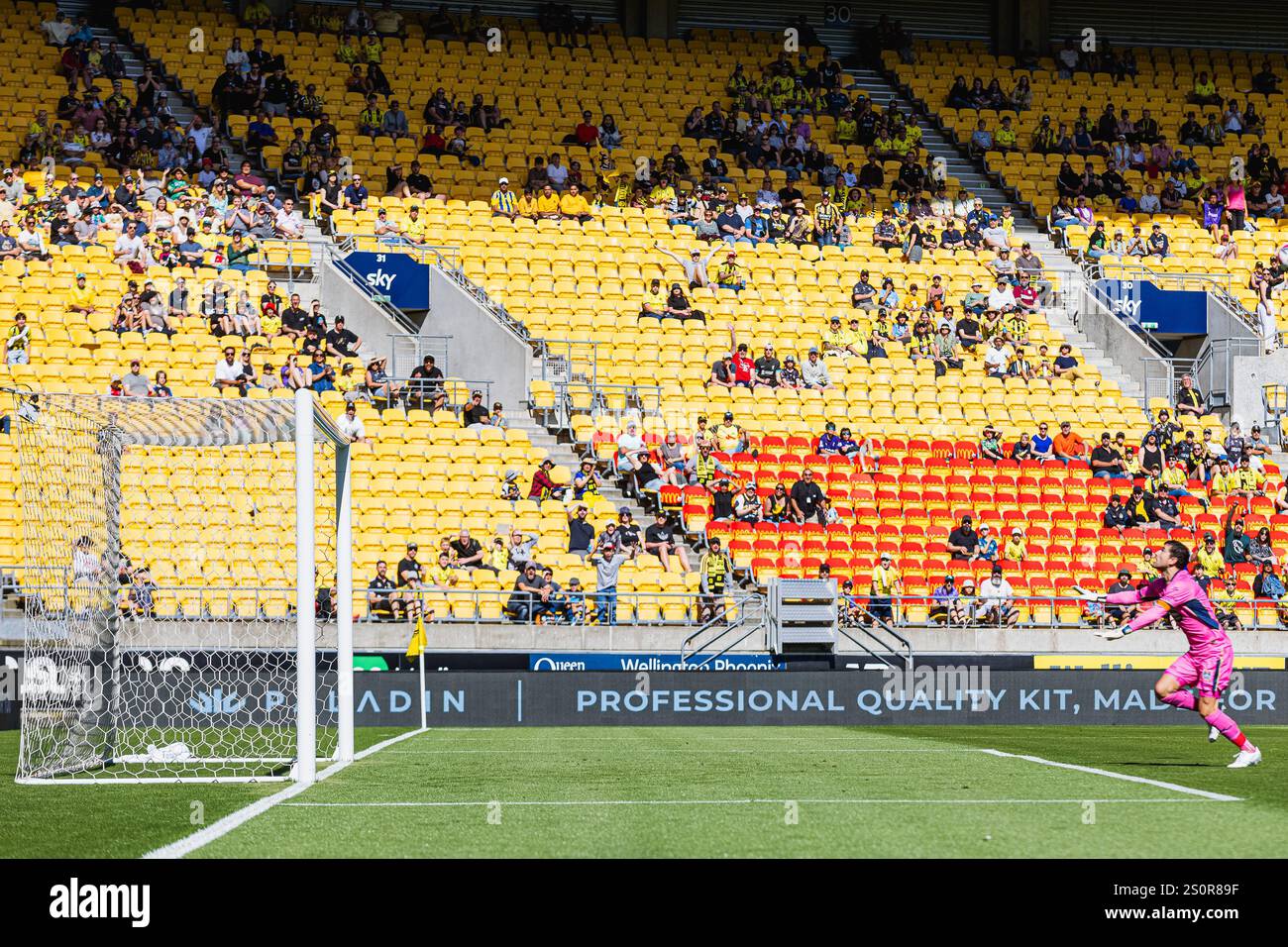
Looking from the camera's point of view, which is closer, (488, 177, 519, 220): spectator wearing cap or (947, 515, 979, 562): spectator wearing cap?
(947, 515, 979, 562): spectator wearing cap

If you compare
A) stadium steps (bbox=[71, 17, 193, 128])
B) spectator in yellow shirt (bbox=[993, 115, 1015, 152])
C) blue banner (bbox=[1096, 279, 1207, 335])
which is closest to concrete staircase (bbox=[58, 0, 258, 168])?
stadium steps (bbox=[71, 17, 193, 128])

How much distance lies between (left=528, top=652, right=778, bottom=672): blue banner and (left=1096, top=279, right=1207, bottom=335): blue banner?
42.4ft

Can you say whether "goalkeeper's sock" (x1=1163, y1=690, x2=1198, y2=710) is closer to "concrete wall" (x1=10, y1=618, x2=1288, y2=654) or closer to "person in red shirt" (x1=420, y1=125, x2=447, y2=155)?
"concrete wall" (x1=10, y1=618, x2=1288, y2=654)

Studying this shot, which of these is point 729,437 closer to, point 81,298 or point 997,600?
point 997,600

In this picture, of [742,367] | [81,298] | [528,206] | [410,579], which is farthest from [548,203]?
[410,579]

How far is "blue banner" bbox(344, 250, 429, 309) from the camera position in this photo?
30047 mm

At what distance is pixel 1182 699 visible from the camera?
13016 mm

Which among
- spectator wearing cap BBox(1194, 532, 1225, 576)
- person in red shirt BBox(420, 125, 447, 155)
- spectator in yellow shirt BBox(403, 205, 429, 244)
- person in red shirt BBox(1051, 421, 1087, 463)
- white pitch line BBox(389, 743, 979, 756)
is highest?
person in red shirt BBox(420, 125, 447, 155)

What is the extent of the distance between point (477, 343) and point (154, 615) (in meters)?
12.0

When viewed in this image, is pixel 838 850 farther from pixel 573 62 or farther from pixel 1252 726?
pixel 573 62

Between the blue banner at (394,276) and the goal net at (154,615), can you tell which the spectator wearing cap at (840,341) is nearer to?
the blue banner at (394,276)

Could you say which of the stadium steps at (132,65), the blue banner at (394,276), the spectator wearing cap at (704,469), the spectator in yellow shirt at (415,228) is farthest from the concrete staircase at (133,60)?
the spectator wearing cap at (704,469)

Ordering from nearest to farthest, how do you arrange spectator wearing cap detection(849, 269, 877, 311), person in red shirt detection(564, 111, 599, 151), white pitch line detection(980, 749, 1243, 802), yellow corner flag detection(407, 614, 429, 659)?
white pitch line detection(980, 749, 1243, 802) → yellow corner flag detection(407, 614, 429, 659) → spectator wearing cap detection(849, 269, 877, 311) → person in red shirt detection(564, 111, 599, 151)

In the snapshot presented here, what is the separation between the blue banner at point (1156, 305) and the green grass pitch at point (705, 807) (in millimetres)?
19178
